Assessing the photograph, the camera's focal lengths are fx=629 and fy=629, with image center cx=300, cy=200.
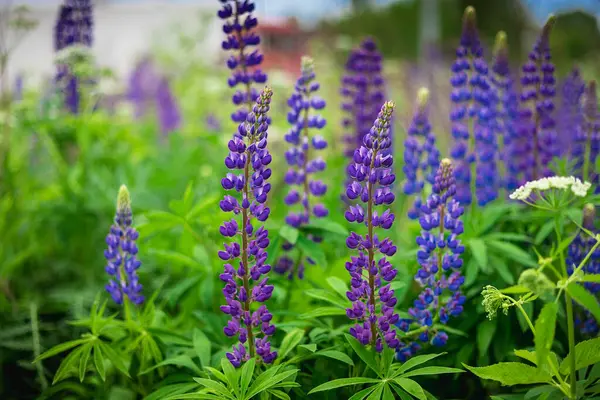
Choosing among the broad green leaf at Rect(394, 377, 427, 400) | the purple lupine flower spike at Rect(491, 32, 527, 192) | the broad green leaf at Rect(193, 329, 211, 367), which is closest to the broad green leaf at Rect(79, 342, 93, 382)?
the broad green leaf at Rect(193, 329, 211, 367)

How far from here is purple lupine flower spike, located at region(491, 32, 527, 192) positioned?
307 centimetres

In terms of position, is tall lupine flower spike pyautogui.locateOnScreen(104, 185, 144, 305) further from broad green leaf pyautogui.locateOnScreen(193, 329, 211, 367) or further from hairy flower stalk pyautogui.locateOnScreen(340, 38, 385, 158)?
hairy flower stalk pyautogui.locateOnScreen(340, 38, 385, 158)

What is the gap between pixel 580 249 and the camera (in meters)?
2.47

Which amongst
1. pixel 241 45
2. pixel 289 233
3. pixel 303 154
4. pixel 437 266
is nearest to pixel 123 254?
pixel 289 233

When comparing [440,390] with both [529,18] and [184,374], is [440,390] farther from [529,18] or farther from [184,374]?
[529,18]

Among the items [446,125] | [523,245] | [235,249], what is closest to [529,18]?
[446,125]

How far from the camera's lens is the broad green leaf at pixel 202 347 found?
7.36 ft

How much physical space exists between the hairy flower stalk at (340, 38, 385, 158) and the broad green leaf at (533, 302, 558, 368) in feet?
5.35

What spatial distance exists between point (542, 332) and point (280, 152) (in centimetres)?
401

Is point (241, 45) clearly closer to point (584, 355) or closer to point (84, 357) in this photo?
point (84, 357)

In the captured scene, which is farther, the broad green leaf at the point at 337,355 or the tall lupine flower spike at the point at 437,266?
the tall lupine flower spike at the point at 437,266

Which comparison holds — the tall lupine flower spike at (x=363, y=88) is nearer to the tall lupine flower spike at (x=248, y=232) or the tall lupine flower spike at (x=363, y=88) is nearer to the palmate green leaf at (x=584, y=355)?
the tall lupine flower spike at (x=248, y=232)

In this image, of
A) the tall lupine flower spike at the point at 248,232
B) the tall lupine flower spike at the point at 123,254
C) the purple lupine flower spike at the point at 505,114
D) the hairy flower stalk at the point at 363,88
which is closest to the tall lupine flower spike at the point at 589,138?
the purple lupine flower spike at the point at 505,114

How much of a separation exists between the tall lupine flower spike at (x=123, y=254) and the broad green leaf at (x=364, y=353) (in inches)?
34.4
